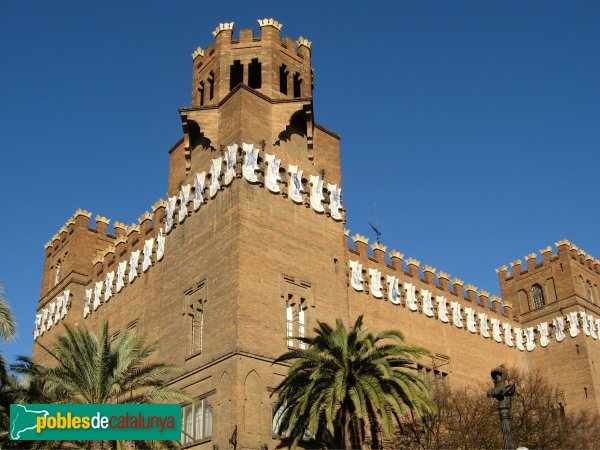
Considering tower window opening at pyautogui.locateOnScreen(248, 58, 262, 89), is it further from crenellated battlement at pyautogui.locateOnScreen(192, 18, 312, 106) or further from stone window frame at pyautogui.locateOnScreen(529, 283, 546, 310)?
stone window frame at pyautogui.locateOnScreen(529, 283, 546, 310)

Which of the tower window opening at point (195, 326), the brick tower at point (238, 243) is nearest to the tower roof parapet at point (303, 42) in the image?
the brick tower at point (238, 243)

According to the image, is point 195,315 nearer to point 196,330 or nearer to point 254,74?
point 196,330

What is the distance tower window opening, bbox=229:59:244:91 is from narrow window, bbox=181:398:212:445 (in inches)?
464

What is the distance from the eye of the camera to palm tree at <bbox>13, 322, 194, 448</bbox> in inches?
796

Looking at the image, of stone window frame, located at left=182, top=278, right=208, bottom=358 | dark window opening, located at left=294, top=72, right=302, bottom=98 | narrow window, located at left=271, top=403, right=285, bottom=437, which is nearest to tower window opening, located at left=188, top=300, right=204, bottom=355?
stone window frame, located at left=182, top=278, right=208, bottom=358

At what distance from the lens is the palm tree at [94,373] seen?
20219 millimetres

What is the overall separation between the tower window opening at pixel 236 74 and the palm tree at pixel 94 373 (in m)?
11.2

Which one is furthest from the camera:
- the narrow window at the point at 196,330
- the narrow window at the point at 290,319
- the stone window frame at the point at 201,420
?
the narrow window at the point at 196,330

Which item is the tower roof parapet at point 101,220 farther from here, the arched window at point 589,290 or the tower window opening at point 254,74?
the arched window at point 589,290

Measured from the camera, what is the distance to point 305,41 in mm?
30219

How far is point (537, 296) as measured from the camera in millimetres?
38219

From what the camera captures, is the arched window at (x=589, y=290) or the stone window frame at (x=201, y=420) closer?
the stone window frame at (x=201, y=420)

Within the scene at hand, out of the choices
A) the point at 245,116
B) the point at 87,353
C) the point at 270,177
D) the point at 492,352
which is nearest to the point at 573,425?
the point at 492,352

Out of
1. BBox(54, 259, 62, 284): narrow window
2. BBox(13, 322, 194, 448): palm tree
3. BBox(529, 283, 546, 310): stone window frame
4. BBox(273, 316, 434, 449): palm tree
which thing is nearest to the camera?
BBox(273, 316, 434, 449): palm tree
